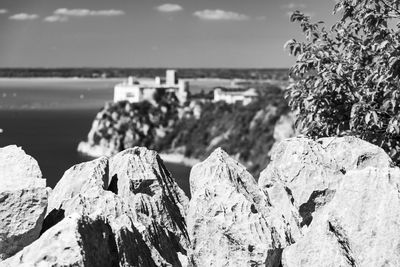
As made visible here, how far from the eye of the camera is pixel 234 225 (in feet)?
11.8

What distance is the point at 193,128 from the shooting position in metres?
123

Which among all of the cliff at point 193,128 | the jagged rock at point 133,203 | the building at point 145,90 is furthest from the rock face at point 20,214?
the building at point 145,90

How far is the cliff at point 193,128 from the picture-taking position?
10419 cm

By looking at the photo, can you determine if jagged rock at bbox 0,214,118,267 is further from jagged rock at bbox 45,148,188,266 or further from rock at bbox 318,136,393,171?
rock at bbox 318,136,393,171

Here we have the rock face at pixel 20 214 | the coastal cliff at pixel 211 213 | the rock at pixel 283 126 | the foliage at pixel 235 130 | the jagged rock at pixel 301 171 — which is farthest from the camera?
the foliage at pixel 235 130

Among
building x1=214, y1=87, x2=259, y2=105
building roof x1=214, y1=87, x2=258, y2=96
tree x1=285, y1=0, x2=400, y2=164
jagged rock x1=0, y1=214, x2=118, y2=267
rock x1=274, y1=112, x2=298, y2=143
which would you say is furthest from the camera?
building roof x1=214, y1=87, x2=258, y2=96

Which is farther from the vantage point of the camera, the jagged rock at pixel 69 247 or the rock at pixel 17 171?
the rock at pixel 17 171

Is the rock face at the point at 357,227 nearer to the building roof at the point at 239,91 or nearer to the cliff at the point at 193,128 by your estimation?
the cliff at the point at 193,128

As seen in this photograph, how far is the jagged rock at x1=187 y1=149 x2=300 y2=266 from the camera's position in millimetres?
3555

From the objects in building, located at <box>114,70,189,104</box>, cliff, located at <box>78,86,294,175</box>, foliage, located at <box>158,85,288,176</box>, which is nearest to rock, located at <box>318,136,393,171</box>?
foliage, located at <box>158,85,288,176</box>

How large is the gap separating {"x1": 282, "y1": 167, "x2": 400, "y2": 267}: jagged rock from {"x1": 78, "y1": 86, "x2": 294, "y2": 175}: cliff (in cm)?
9496

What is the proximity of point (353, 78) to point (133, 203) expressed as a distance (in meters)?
3.49

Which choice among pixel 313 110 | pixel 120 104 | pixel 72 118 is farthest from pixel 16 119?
pixel 313 110

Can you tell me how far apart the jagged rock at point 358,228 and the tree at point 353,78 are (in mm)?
2542
